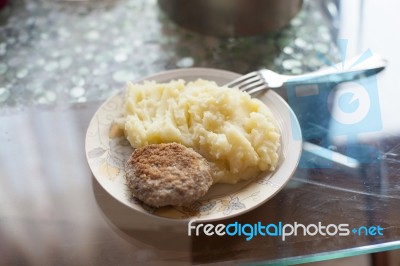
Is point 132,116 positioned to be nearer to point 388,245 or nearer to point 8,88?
point 8,88

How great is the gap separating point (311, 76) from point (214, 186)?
415 mm

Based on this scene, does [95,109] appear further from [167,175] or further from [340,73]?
[340,73]

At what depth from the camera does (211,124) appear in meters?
0.93

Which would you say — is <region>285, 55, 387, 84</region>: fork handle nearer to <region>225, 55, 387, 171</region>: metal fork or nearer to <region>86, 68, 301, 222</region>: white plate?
<region>225, 55, 387, 171</region>: metal fork

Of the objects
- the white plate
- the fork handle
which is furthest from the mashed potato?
the fork handle

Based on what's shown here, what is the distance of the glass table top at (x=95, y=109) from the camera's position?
0.88m

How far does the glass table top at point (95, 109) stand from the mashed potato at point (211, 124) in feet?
0.32

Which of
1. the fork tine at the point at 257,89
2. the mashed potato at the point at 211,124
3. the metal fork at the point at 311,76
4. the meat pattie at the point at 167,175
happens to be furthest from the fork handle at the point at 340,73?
the meat pattie at the point at 167,175

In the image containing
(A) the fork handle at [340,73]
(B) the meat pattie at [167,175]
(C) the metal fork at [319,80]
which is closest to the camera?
(B) the meat pattie at [167,175]

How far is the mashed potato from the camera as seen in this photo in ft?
2.97

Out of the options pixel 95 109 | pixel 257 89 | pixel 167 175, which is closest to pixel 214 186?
pixel 167 175

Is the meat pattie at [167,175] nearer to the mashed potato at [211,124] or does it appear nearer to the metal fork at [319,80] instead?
the mashed potato at [211,124]

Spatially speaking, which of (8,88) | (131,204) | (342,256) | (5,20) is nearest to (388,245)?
(342,256)

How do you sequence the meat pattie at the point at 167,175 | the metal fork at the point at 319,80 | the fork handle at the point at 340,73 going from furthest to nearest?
the fork handle at the point at 340,73 < the metal fork at the point at 319,80 < the meat pattie at the point at 167,175
